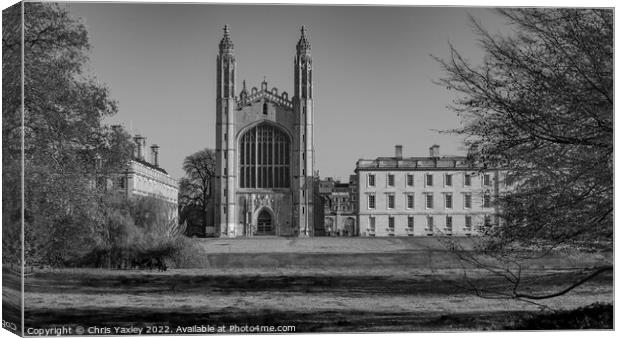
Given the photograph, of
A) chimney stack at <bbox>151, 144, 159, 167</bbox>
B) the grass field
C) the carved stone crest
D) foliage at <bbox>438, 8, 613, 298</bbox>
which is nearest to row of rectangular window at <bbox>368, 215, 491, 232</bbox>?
the grass field

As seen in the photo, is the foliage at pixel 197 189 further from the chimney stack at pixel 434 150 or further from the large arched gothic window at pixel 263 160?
the chimney stack at pixel 434 150

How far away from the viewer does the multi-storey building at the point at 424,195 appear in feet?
43.9

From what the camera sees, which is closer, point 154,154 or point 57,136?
point 57,136

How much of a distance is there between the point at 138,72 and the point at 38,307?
4220mm

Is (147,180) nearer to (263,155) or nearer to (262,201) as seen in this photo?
(262,201)

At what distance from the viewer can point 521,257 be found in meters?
12.7

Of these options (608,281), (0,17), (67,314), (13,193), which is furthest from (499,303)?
(0,17)

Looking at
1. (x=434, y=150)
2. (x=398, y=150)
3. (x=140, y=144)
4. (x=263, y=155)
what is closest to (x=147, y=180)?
(x=140, y=144)

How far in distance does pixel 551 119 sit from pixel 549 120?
3 centimetres

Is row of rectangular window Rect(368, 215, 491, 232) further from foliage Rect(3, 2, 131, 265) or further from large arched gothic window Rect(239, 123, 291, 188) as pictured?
foliage Rect(3, 2, 131, 265)

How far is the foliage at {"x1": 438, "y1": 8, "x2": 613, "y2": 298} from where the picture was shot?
11125 mm

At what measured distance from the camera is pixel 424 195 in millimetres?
15898

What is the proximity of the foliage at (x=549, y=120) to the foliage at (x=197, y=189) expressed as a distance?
4.89 metres

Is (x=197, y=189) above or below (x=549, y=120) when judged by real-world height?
below
